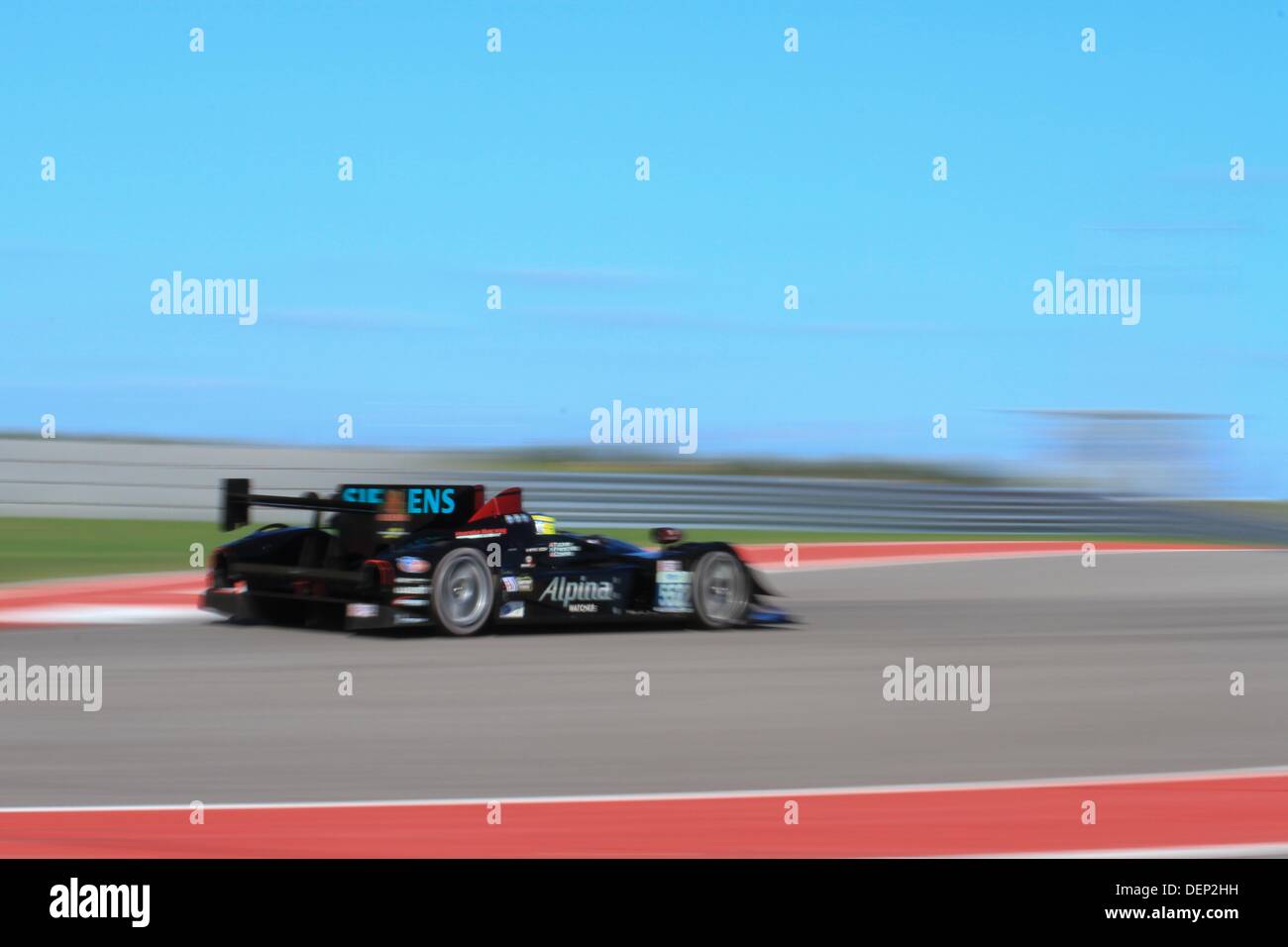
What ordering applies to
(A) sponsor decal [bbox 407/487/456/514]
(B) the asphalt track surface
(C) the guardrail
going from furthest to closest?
(C) the guardrail, (A) sponsor decal [bbox 407/487/456/514], (B) the asphalt track surface

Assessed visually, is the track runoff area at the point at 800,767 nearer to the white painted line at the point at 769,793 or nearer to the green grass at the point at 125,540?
the white painted line at the point at 769,793

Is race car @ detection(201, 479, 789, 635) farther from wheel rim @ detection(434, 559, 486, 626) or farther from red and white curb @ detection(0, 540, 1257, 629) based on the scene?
red and white curb @ detection(0, 540, 1257, 629)

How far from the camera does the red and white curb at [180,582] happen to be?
14352 millimetres

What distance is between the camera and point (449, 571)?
12.4 m

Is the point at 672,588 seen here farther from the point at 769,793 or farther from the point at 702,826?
the point at 702,826

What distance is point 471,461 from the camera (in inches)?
1152

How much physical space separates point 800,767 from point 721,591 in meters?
6.51

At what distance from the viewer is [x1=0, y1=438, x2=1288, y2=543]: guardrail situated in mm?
26609

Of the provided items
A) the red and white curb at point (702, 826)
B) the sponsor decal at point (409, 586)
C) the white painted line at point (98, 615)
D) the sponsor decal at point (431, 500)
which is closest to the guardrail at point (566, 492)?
the white painted line at point (98, 615)

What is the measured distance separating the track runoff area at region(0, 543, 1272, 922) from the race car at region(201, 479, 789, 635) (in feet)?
0.95

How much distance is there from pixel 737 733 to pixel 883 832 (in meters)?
2.31

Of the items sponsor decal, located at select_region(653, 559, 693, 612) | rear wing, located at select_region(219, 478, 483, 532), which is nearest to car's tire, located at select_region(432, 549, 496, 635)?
rear wing, located at select_region(219, 478, 483, 532)
